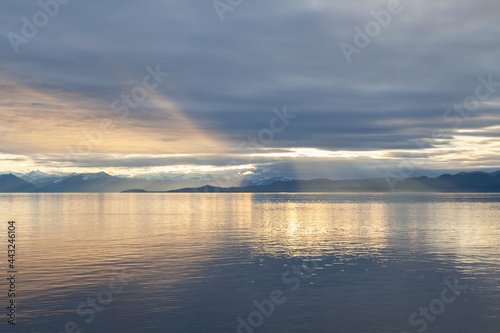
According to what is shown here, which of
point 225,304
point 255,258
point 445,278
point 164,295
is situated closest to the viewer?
point 225,304

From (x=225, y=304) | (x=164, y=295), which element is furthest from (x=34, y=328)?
(x=225, y=304)

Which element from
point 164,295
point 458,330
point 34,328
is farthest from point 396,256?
point 34,328

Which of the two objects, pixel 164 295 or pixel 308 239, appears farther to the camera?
pixel 308 239

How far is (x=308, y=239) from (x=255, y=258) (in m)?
22.7

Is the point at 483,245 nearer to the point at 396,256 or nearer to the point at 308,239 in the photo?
the point at 396,256

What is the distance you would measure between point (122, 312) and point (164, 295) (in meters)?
4.50

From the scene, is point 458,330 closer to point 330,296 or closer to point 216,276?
point 330,296

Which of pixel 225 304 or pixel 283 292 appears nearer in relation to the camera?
pixel 225 304

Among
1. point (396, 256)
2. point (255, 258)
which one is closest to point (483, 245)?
point (396, 256)

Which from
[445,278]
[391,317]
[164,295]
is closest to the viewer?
[391,317]

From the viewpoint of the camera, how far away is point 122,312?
3100 centimetres

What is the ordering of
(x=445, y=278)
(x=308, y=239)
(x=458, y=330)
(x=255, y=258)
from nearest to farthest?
(x=458, y=330) < (x=445, y=278) < (x=255, y=258) < (x=308, y=239)

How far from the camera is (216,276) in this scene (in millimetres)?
42406

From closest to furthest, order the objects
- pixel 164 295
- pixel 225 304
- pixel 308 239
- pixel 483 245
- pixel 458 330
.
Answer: pixel 458 330 → pixel 225 304 → pixel 164 295 → pixel 483 245 → pixel 308 239
